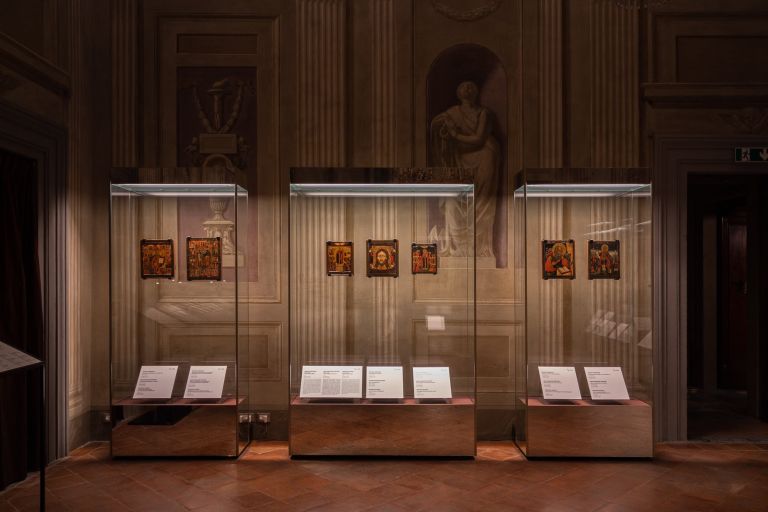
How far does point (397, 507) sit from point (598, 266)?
2583 millimetres

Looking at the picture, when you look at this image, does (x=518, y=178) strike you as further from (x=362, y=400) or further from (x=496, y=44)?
(x=362, y=400)

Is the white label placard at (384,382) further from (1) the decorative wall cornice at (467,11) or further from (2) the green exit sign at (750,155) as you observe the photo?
(2) the green exit sign at (750,155)

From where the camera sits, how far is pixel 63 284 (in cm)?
470

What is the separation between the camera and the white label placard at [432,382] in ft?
15.4

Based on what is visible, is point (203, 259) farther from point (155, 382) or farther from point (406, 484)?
point (406, 484)

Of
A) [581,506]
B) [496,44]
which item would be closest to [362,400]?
[581,506]

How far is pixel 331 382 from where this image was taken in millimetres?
4688

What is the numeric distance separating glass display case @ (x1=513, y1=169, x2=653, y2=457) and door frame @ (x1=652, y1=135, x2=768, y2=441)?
52cm

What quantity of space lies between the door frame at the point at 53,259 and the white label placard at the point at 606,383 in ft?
14.4

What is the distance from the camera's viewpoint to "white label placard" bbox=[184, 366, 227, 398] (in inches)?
186

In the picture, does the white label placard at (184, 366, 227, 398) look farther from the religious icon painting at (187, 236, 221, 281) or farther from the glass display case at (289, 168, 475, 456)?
the religious icon painting at (187, 236, 221, 281)

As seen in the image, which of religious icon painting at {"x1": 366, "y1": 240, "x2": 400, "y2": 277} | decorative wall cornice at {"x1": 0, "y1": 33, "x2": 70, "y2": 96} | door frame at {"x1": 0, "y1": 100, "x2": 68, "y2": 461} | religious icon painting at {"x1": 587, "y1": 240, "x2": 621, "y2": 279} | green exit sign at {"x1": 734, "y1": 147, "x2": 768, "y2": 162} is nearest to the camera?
decorative wall cornice at {"x1": 0, "y1": 33, "x2": 70, "y2": 96}

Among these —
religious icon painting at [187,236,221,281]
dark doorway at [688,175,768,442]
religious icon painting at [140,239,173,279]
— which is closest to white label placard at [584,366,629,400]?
dark doorway at [688,175,768,442]

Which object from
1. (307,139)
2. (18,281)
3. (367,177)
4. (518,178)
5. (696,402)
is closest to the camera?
(18,281)
